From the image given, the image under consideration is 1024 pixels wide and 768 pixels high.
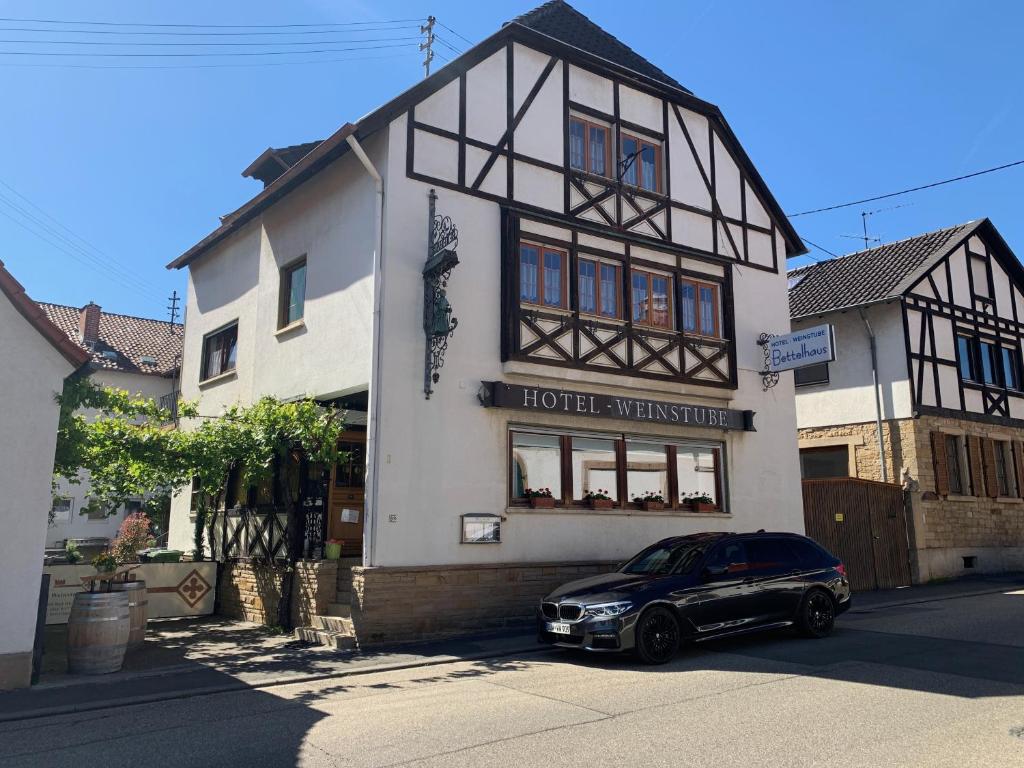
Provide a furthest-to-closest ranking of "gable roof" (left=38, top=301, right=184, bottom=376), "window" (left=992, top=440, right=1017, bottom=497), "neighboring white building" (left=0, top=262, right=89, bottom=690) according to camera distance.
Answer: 1. "gable roof" (left=38, top=301, right=184, bottom=376)
2. "window" (left=992, top=440, right=1017, bottom=497)
3. "neighboring white building" (left=0, top=262, right=89, bottom=690)

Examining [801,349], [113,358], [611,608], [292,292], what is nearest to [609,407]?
[801,349]

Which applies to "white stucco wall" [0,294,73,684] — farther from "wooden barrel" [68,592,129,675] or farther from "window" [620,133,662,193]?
"window" [620,133,662,193]

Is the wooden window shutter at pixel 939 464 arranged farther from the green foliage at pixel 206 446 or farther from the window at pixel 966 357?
the green foliage at pixel 206 446

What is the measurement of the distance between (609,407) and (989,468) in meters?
14.4

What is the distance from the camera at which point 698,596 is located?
10.3 m

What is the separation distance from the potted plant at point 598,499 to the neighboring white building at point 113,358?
20133 millimetres

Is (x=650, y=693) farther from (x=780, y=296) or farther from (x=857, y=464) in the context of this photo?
(x=857, y=464)

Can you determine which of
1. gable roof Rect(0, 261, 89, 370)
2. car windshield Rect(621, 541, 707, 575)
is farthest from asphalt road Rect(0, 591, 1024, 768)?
gable roof Rect(0, 261, 89, 370)

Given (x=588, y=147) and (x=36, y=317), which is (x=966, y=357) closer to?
(x=588, y=147)

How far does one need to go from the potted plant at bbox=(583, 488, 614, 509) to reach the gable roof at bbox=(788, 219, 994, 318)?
10.8 metres

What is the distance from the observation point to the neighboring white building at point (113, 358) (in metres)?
30.7

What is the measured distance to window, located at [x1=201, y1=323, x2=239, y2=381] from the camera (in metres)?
18.0

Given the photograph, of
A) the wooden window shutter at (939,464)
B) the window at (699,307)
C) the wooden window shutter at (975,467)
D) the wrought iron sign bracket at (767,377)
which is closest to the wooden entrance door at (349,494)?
the window at (699,307)

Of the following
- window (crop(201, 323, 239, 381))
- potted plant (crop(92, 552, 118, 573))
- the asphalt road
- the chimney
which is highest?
the chimney
